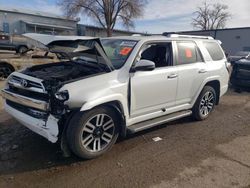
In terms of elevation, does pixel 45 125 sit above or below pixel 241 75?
below

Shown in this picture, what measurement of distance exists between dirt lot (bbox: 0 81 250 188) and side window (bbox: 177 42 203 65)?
1.40 m

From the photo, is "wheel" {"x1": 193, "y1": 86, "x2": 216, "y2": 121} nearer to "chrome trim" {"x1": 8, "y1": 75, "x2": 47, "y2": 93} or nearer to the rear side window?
the rear side window

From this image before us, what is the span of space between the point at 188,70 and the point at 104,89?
2.09m

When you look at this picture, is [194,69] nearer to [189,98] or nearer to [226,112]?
[189,98]

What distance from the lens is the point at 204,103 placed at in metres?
5.39

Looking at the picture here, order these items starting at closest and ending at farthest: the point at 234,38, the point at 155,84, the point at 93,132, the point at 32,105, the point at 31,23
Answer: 1. the point at 32,105
2. the point at 93,132
3. the point at 155,84
4. the point at 234,38
5. the point at 31,23

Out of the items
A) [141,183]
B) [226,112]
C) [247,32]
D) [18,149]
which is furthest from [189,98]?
[247,32]

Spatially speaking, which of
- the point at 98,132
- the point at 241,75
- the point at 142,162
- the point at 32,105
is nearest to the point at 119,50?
the point at 98,132

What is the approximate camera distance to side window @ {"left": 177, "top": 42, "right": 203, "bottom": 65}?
466cm

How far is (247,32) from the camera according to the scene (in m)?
28.0

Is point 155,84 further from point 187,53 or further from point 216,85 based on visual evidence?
point 216,85

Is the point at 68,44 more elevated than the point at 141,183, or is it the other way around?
the point at 68,44

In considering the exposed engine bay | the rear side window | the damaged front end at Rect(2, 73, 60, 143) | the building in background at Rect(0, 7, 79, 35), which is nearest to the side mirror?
the exposed engine bay

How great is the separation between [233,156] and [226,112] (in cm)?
264
